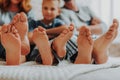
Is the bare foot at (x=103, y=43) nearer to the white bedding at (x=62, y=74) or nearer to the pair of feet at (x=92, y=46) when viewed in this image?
the pair of feet at (x=92, y=46)

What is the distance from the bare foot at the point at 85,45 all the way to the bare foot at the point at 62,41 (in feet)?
0.12

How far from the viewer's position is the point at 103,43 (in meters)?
0.91

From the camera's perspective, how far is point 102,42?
35.9 inches

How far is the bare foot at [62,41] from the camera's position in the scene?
885 millimetres

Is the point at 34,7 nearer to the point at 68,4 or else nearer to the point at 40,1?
the point at 40,1

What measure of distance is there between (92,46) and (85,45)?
0.03 m

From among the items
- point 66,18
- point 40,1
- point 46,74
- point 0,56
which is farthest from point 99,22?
point 46,74

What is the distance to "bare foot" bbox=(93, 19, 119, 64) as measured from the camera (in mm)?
905

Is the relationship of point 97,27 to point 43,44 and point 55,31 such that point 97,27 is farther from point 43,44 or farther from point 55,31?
point 43,44

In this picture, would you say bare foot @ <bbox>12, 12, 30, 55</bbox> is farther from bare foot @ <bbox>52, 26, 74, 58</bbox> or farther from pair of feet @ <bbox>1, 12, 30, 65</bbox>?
bare foot @ <bbox>52, 26, 74, 58</bbox>

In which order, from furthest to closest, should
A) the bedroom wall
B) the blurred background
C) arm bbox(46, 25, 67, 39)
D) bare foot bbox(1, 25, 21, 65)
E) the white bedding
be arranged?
the blurred background → the bedroom wall → arm bbox(46, 25, 67, 39) → bare foot bbox(1, 25, 21, 65) → the white bedding

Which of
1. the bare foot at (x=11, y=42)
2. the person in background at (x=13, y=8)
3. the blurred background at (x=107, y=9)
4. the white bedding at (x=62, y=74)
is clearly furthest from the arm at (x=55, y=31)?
the blurred background at (x=107, y=9)

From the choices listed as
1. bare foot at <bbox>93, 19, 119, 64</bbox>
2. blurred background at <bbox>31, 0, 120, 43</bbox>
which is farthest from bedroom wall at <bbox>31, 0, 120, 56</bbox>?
bare foot at <bbox>93, 19, 119, 64</bbox>

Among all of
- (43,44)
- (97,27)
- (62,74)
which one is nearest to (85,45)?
(43,44)
